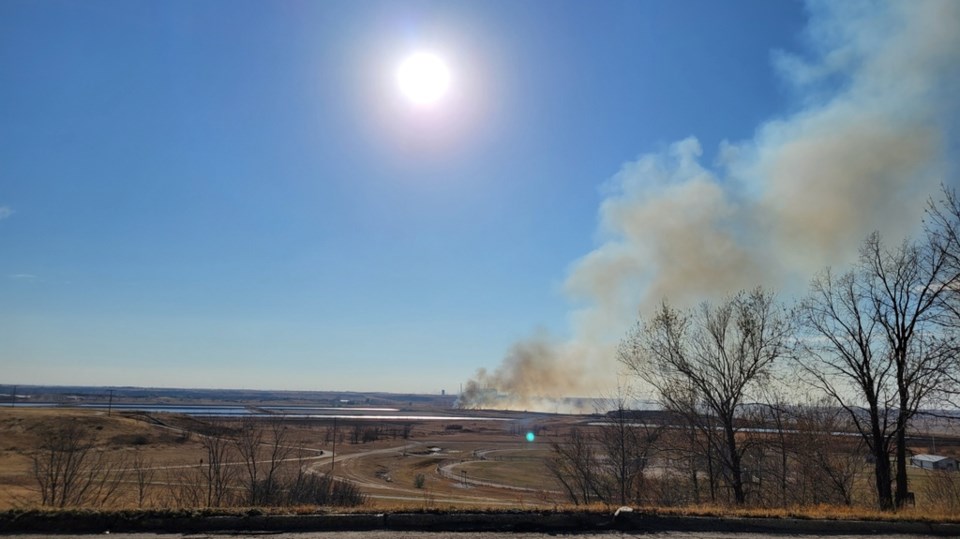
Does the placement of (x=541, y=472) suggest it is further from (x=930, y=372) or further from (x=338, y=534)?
(x=338, y=534)

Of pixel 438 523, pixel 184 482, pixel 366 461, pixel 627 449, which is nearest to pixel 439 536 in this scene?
pixel 438 523

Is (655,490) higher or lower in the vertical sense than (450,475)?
higher

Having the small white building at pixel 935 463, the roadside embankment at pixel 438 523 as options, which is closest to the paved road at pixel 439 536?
the roadside embankment at pixel 438 523

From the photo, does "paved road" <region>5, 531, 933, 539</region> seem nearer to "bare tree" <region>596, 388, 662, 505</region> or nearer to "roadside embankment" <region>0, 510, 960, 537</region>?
"roadside embankment" <region>0, 510, 960, 537</region>

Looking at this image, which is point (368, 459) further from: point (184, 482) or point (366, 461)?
point (184, 482)

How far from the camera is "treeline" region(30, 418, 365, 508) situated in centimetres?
2264

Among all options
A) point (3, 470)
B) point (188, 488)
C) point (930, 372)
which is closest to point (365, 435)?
point (3, 470)

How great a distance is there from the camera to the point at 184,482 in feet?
129

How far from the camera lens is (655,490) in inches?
1092

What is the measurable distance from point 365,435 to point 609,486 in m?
71.4

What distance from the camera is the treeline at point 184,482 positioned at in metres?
22.6

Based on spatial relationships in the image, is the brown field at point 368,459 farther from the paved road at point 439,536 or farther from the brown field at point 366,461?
the paved road at point 439,536

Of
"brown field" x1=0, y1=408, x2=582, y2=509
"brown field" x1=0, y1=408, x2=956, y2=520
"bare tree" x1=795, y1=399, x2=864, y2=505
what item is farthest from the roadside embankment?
"brown field" x1=0, y1=408, x2=582, y2=509

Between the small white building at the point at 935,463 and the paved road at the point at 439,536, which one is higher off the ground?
the paved road at the point at 439,536
